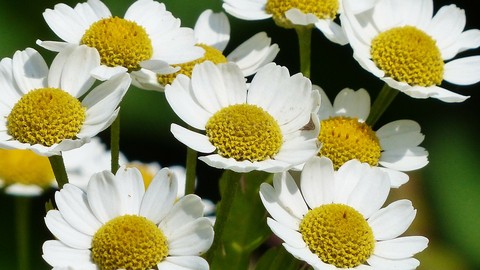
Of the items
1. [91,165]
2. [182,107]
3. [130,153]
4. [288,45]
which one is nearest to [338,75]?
[288,45]

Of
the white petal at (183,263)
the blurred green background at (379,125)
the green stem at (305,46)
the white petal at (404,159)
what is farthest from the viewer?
the blurred green background at (379,125)

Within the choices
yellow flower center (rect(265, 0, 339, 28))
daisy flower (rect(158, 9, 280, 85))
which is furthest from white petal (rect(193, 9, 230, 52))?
yellow flower center (rect(265, 0, 339, 28))

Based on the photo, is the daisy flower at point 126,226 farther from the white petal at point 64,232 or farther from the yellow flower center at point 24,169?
the yellow flower center at point 24,169

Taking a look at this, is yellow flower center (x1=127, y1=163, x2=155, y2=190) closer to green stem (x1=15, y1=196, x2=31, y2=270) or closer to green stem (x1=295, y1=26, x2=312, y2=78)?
green stem (x1=15, y1=196, x2=31, y2=270)

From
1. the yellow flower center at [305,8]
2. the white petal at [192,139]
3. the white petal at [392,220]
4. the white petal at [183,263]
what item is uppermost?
the yellow flower center at [305,8]

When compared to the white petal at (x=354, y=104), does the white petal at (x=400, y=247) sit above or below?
below

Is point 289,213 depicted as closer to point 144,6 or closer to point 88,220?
point 88,220

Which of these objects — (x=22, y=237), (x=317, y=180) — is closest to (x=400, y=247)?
(x=317, y=180)

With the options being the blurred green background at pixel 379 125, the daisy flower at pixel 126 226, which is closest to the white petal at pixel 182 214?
the daisy flower at pixel 126 226
